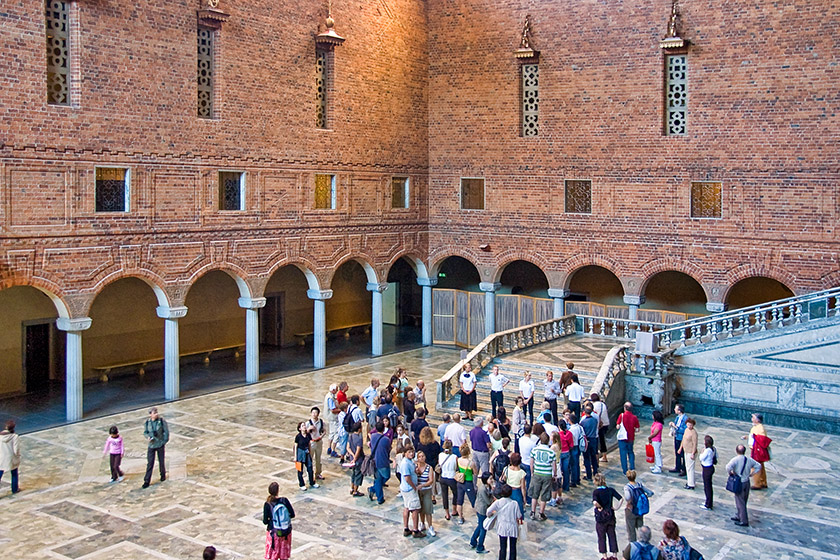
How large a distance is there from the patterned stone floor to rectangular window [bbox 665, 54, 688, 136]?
962 centimetres

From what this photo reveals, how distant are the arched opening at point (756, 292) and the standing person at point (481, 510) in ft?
56.1

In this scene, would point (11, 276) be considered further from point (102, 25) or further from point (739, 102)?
point (739, 102)

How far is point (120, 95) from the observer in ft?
75.4

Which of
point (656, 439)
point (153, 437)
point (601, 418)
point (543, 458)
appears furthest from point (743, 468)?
point (153, 437)

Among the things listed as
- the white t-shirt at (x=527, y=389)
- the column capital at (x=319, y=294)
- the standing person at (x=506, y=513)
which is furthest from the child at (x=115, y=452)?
the column capital at (x=319, y=294)

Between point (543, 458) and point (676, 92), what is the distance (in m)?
15.8

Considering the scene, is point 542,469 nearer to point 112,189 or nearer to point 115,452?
point 115,452

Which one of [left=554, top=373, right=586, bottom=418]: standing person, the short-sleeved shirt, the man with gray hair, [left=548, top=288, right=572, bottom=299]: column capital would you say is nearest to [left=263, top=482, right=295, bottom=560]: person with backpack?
the short-sleeved shirt

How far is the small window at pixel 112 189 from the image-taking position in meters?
22.9

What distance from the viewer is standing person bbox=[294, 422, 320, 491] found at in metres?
17.3

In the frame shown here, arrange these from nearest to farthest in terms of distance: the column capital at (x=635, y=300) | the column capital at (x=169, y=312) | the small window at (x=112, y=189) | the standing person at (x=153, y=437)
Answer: the standing person at (x=153, y=437), the small window at (x=112, y=189), the column capital at (x=169, y=312), the column capital at (x=635, y=300)

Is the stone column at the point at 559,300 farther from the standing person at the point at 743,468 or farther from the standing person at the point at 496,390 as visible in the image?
the standing person at the point at 743,468

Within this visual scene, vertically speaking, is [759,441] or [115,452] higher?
[759,441]

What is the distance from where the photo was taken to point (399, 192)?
1243 inches
